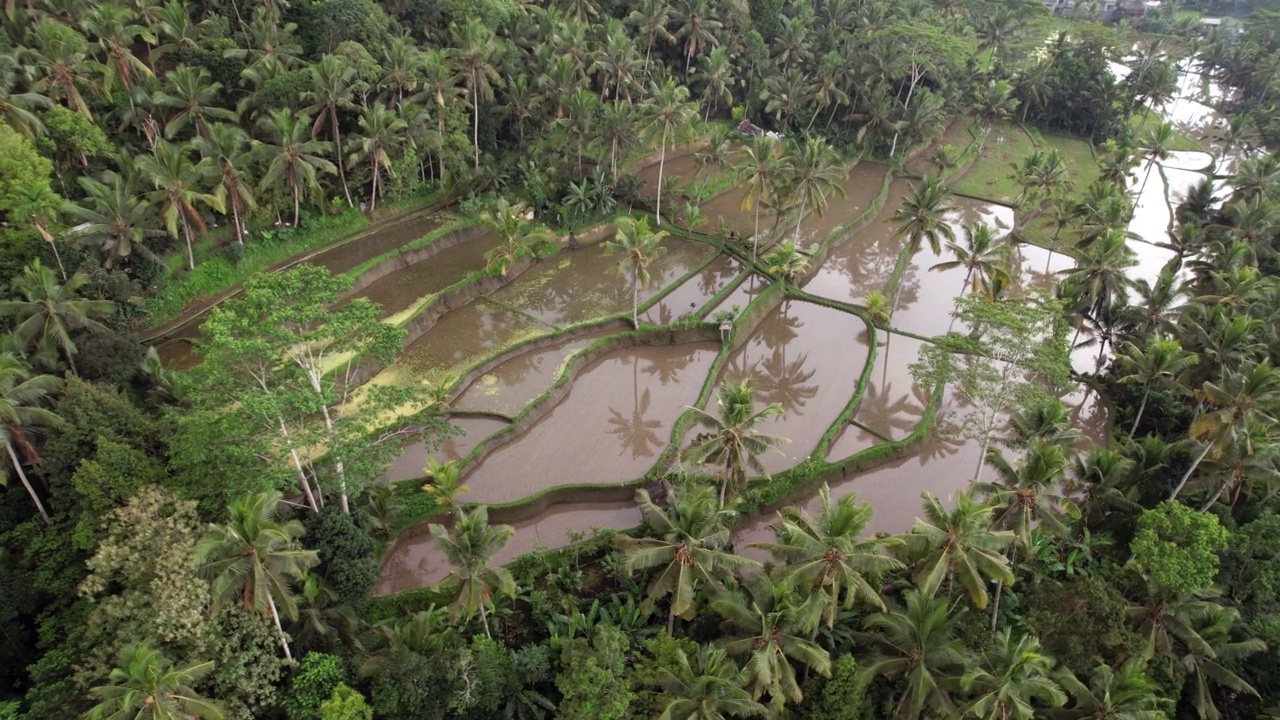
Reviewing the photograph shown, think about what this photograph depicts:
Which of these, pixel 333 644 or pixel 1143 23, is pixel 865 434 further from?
pixel 1143 23

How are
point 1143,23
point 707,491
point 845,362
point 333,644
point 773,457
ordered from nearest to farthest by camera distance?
point 333,644
point 707,491
point 773,457
point 845,362
point 1143,23

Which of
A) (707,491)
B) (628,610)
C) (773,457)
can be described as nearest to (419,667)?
(628,610)

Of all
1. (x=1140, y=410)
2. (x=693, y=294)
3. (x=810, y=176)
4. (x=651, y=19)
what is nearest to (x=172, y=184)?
(x=693, y=294)

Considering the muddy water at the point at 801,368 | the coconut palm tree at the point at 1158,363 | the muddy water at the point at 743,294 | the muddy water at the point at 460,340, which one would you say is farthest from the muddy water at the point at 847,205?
the muddy water at the point at 460,340

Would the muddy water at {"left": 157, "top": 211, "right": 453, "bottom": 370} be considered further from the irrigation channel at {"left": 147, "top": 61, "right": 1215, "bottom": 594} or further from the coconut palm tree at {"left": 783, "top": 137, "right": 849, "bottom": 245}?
the coconut palm tree at {"left": 783, "top": 137, "right": 849, "bottom": 245}

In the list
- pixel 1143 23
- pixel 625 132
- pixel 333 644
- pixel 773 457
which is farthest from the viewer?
pixel 1143 23

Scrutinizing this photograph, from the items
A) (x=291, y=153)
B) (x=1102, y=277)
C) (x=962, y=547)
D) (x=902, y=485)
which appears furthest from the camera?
(x=291, y=153)

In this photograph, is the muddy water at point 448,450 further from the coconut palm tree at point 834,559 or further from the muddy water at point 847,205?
the muddy water at point 847,205

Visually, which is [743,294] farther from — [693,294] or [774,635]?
[774,635]
